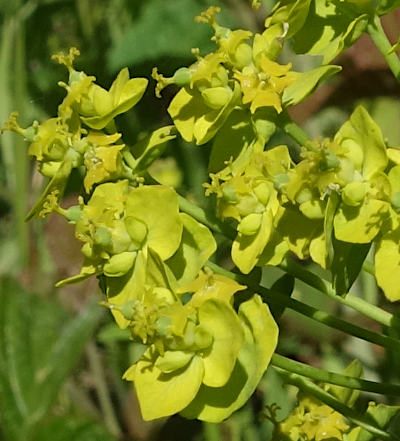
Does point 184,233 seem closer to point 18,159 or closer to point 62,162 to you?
point 62,162

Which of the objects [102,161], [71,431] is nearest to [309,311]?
[102,161]

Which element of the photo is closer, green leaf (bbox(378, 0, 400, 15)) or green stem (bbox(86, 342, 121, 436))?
green leaf (bbox(378, 0, 400, 15))

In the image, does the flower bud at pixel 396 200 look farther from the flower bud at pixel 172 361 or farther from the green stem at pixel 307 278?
the flower bud at pixel 172 361

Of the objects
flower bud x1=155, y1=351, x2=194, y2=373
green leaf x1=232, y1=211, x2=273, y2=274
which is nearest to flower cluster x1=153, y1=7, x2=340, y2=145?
green leaf x1=232, y1=211, x2=273, y2=274

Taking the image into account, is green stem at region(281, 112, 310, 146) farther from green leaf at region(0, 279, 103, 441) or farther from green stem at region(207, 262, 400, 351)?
green leaf at region(0, 279, 103, 441)

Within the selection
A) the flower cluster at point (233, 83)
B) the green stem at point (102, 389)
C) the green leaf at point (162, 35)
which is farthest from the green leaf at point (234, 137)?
the green stem at point (102, 389)

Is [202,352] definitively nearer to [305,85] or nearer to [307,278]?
[307,278]
